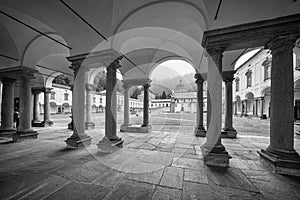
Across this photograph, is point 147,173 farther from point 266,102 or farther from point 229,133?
point 266,102

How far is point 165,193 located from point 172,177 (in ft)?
1.95

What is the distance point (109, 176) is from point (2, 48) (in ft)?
23.9

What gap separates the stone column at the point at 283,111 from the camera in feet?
10.1

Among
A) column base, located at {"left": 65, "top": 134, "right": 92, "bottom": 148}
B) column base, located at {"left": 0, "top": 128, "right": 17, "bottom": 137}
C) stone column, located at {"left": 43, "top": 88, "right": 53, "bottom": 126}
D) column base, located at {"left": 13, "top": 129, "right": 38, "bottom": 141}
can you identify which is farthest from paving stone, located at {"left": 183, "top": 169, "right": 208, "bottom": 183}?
stone column, located at {"left": 43, "top": 88, "right": 53, "bottom": 126}

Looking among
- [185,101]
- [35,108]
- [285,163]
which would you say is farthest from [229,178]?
[185,101]

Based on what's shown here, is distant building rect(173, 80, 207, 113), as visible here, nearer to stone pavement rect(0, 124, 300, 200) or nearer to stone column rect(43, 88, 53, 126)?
stone column rect(43, 88, 53, 126)

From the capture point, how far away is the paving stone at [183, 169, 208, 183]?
2.84 metres

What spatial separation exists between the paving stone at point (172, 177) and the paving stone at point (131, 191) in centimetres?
32

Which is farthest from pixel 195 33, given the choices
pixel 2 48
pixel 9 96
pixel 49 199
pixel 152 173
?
pixel 9 96

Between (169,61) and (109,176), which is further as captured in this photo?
(169,61)

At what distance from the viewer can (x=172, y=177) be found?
2.96 metres

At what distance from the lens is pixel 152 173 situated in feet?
10.3

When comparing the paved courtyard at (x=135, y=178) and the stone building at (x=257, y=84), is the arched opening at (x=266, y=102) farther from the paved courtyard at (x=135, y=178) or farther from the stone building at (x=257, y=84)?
the paved courtyard at (x=135, y=178)

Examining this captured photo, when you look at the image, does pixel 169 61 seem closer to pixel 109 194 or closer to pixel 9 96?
pixel 109 194
